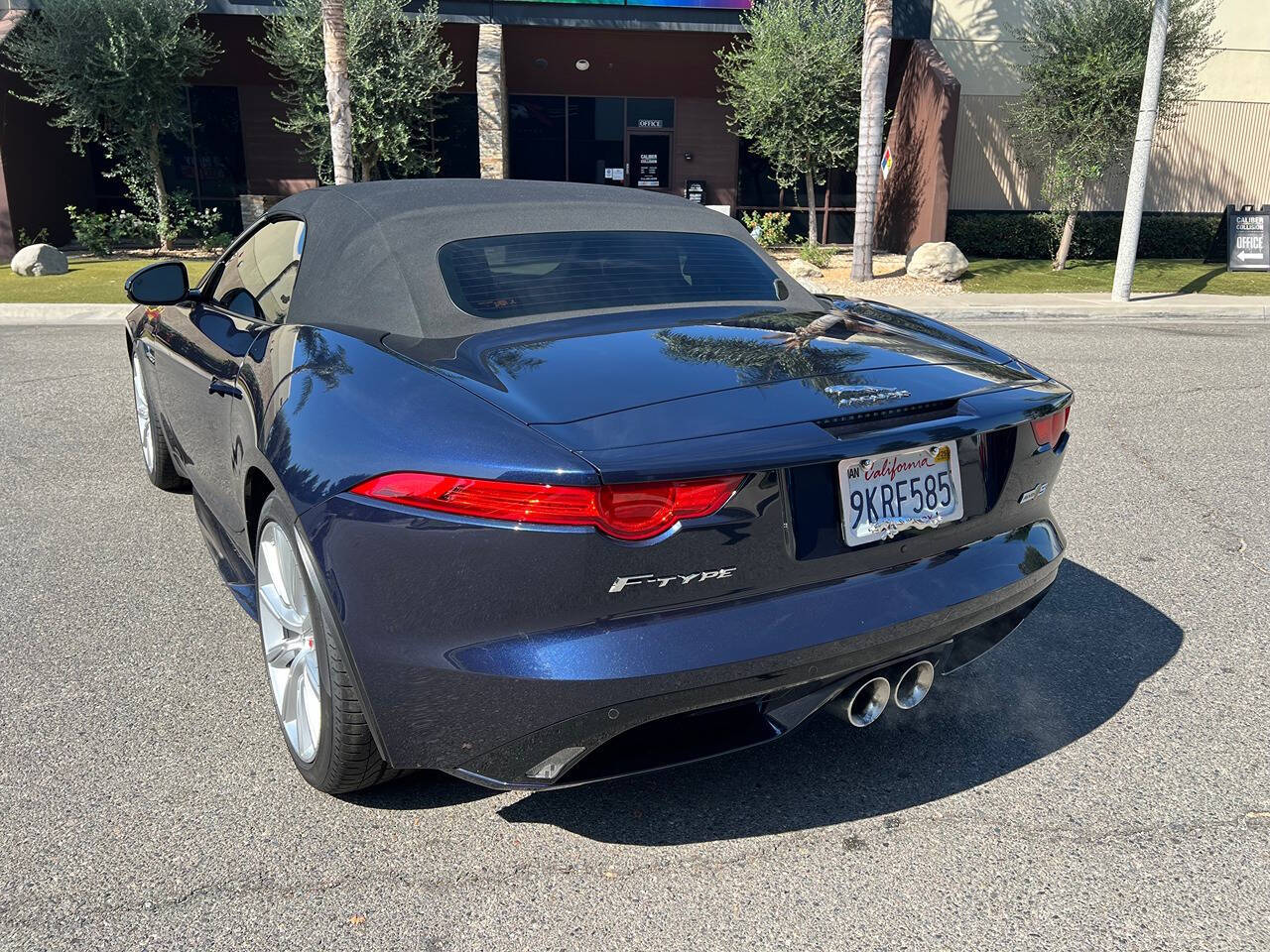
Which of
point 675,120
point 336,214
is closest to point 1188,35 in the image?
point 675,120

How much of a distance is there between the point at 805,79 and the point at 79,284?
13.1 metres

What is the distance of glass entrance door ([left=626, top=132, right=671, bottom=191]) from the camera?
2516 centimetres

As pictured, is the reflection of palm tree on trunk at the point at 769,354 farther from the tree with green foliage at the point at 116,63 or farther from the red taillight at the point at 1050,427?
the tree with green foliage at the point at 116,63

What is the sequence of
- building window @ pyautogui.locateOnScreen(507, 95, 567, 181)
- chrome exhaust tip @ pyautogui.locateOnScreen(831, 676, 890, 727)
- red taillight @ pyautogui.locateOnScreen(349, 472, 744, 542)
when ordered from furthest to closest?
building window @ pyautogui.locateOnScreen(507, 95, 567, 181) < chrome exhaust tip @ pyautogui.locateOnScreen(831, 676, 890, 727) < red taillight @ pyautogui.locateOnScreen(349, 472, 744, 542)

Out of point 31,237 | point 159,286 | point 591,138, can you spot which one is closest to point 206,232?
point 31,237

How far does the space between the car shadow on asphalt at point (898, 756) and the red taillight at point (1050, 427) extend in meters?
0.90

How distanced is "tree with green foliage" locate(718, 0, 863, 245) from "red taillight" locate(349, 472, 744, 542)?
61.9 ft

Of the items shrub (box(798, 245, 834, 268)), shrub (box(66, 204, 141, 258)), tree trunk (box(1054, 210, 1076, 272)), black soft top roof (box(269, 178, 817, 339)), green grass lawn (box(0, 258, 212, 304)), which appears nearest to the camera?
black soft top roof (box(269, 178, 817, 339))

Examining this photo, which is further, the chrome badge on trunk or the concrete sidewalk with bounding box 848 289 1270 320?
the concrete sidewalk with bounding box 848 289 1270 320

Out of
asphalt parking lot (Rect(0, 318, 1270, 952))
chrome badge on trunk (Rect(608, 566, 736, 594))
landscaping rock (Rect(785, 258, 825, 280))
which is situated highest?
chrome badge on trunk (Rect(608, 566, 736, 594))

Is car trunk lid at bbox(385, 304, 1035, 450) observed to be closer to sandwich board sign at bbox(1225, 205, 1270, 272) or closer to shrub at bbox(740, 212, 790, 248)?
shrub at bbox(740, 212, 790, 248)

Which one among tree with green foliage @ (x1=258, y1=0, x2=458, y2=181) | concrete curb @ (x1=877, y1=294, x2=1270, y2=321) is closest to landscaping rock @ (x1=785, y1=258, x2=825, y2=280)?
concrete curb @ (x1=877, y1=294, x2=1270, y2=321)

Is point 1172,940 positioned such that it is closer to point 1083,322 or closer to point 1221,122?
point 1083,322

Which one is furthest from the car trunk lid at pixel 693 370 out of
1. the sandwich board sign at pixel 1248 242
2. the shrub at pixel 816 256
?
the sandwich board sign at pixel 1248 242
